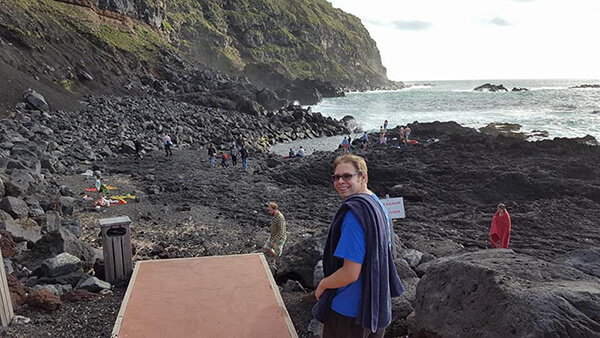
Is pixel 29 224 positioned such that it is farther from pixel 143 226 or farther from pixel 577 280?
pixel 577 280

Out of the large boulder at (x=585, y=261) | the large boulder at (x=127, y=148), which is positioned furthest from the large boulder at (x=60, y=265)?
the large boulder at (x=127, y=148)

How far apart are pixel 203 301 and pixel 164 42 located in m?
63.9

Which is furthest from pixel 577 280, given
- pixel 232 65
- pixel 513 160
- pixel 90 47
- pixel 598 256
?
pixel 232 65

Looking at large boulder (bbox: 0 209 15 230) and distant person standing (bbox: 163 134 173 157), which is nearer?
large boulder (bbox: 0 209 15 230)

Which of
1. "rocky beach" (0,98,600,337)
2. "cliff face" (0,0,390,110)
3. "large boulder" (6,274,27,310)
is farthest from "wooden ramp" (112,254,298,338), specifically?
"cliff face" (0,0,390,110)

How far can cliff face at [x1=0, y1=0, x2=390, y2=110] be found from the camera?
108ft

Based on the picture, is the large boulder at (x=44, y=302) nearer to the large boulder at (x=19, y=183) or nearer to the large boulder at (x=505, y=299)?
the large boulder at (x=505, y=299)

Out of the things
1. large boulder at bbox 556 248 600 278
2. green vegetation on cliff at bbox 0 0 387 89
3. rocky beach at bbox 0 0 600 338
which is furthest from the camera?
green vegetation on cliff at bbox 0 0 387 89

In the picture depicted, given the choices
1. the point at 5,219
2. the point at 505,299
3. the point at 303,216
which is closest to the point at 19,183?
the point at 5,219

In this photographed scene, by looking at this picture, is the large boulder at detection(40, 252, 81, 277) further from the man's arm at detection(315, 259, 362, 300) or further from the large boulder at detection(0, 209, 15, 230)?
the man's arm at detection(315, 259, 362, 300)

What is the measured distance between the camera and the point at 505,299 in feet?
11.1

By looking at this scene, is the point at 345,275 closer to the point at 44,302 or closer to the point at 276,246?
the point at 44,302

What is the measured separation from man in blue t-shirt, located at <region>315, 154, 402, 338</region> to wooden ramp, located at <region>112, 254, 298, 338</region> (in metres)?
1.89

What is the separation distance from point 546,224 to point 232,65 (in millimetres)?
83091
